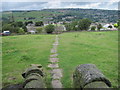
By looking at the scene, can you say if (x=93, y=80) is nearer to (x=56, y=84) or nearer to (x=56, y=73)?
(x=56, y=84)

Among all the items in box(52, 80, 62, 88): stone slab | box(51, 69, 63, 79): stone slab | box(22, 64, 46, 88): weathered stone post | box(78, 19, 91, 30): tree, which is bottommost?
box(52, 80, 62, 88): stone slab

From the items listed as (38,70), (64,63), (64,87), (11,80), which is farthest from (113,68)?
(11,80)

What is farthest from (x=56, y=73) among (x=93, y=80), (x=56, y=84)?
(x=93, y=80)

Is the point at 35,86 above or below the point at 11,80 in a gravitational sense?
above

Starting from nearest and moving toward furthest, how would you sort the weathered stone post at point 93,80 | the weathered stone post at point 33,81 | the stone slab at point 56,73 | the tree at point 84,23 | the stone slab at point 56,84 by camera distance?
the weathered stone post at point 93,80 → the weathered stone post at point 33,81 → the stone slab at point 56,84 → the stone slab at point 56,73 → the tree at point 84,23

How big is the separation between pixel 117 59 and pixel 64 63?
21.9ft

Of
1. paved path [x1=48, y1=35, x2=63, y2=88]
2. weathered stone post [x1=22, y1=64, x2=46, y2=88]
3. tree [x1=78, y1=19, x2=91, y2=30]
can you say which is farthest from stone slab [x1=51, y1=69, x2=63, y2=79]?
tree [x1=78, y1=19, x2=91, y2=30]

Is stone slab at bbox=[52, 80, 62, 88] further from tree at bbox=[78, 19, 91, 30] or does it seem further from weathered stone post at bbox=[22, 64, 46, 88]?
tree at bbox=[78, 19, 91, 30]

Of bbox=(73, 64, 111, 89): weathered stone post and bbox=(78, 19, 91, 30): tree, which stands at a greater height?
bbox=(78, 19, 91, 30): tree

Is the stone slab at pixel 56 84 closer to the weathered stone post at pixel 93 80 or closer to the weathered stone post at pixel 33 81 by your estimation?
the weathered stone post at pixel 33 81

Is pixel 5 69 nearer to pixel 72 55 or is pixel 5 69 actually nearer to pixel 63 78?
pixel 63 78

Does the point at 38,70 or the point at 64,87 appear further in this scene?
the point at 64,87

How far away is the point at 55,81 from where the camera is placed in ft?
37.9

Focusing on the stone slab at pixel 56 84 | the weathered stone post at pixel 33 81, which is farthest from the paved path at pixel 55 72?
the weathered stone post at pixel 33 81
